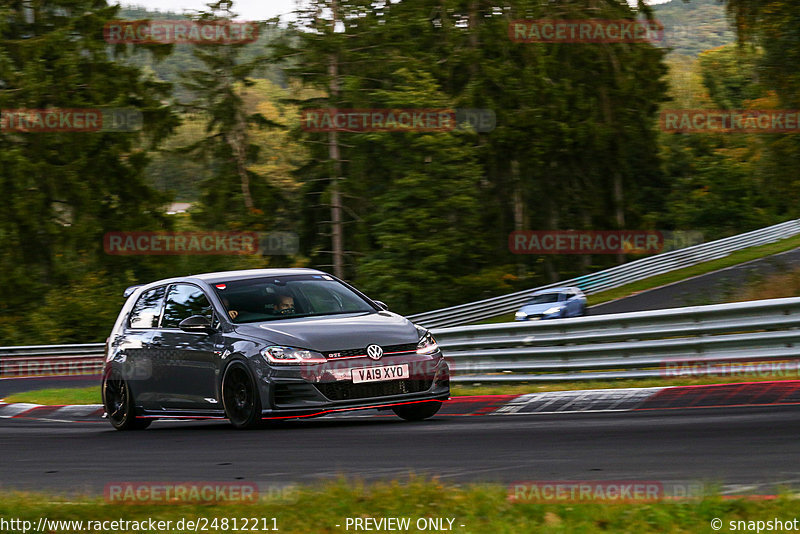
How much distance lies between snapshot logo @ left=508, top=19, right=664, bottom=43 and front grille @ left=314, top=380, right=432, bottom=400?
130ft

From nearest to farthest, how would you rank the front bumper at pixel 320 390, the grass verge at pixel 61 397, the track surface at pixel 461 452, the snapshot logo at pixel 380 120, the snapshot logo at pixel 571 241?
the track surface at pixel 461 452 → the front bumper at pixel 320 390 → the grass verge at pixel 61 397 → the snapshot logo at pixel 380 120 → the snapshot logo at pixel 571 241

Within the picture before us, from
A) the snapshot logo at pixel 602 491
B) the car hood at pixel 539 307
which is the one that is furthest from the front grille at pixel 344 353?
the car hood at pixel 539 307

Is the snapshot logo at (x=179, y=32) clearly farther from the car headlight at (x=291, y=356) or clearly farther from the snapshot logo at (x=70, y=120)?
the car headlight at (x=291, y=356)

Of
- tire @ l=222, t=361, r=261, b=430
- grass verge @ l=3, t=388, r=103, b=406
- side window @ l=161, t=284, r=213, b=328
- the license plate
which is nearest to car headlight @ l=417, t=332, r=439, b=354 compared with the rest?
the license plate

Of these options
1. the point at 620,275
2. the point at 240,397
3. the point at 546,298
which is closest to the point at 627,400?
the point at 240,397

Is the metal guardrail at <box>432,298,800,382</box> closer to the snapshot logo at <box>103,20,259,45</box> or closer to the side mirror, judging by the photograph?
the side mirror

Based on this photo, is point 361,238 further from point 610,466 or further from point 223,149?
point 610,466

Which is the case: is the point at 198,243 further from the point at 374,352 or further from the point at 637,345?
the point at 374,352

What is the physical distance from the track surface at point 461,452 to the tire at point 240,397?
0.19 meters

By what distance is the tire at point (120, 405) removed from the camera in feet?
40.1

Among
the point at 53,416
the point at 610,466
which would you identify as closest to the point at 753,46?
the point at 53,416

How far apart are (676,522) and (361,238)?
45239mm

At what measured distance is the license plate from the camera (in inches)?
396

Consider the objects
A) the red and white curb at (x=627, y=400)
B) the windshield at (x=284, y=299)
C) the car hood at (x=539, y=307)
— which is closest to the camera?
the red and white curb at (x=627, y=400)
